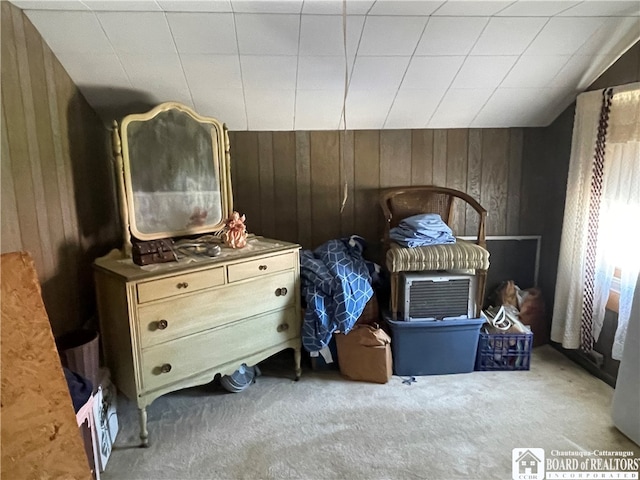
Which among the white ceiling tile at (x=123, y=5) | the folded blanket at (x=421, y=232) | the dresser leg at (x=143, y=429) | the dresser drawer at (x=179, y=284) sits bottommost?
the dresser leg at (x=143, y=429)

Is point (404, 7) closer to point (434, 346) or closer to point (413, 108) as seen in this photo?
point (413, 108)

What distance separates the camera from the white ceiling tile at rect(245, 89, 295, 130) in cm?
252

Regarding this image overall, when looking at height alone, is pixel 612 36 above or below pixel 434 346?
above

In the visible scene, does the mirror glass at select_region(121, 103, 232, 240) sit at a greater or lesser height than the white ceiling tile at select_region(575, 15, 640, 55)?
lesser

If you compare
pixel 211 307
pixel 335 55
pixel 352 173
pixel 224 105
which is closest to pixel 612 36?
pixel 335 55

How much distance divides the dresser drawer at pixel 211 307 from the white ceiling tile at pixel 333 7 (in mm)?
1275

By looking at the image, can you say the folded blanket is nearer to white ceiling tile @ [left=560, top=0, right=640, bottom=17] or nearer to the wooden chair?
the wooden chair

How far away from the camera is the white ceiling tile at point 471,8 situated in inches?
76.1

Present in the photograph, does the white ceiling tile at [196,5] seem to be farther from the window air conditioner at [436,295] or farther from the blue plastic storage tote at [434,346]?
the blue plastic storage tote at [434,346]

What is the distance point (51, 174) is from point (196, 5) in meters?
0.97

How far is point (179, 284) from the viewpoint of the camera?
202cm

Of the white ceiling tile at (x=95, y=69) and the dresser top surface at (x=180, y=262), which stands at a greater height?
the white ceiling tile at (x=95, y=69)

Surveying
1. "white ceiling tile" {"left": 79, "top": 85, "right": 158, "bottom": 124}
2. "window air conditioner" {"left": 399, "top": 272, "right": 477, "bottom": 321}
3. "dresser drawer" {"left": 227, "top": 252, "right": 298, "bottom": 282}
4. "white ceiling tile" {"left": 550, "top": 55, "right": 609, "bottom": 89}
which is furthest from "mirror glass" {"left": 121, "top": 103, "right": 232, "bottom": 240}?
"white ceiling tile" {"left": 550, "top": 55, "right": 609, "bottom": 89}

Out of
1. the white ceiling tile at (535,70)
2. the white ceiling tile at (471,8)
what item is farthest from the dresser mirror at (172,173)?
the white ceiling tile at (535,70)
